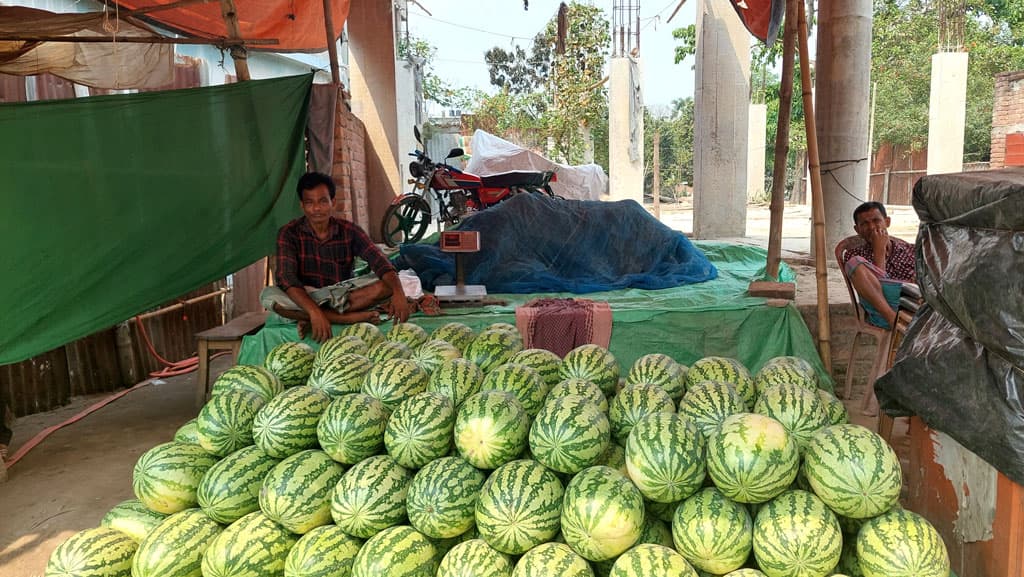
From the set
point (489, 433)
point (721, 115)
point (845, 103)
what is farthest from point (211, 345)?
point (721, 115)

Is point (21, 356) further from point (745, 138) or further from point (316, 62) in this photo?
point (316, 62)

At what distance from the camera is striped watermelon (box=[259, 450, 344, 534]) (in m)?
1.75

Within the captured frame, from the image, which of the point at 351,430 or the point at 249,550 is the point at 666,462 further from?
the point at 249,550

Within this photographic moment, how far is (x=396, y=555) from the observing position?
162 centimetres

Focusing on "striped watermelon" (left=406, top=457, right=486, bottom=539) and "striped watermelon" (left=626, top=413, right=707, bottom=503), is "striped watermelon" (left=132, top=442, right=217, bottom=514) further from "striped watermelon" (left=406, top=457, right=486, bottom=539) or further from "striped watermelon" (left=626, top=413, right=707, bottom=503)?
"striped watermelon" (left=626, top=413, right=707, bottom=503)

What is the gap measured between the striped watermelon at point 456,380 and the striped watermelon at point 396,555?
17.0 inches

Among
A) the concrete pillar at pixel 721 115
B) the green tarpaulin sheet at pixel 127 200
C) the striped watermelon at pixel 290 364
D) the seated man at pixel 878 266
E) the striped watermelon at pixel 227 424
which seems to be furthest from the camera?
the concrete pillar at pixel 721 115

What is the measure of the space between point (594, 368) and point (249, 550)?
113cm

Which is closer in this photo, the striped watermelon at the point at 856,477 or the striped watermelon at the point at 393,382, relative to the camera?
the striped watermelon at the point at 856,477

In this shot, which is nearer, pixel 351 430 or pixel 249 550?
pixel 249 550

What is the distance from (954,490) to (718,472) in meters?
0.97

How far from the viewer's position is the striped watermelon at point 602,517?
1539 millimetres

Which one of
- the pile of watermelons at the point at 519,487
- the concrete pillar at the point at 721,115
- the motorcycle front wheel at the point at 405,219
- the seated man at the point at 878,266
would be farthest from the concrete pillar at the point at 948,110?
the pile of watermelons at the point at 519,487

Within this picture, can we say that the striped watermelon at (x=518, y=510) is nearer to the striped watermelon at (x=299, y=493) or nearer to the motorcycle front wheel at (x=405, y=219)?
the striped watermelon at (x=299, y=493)
